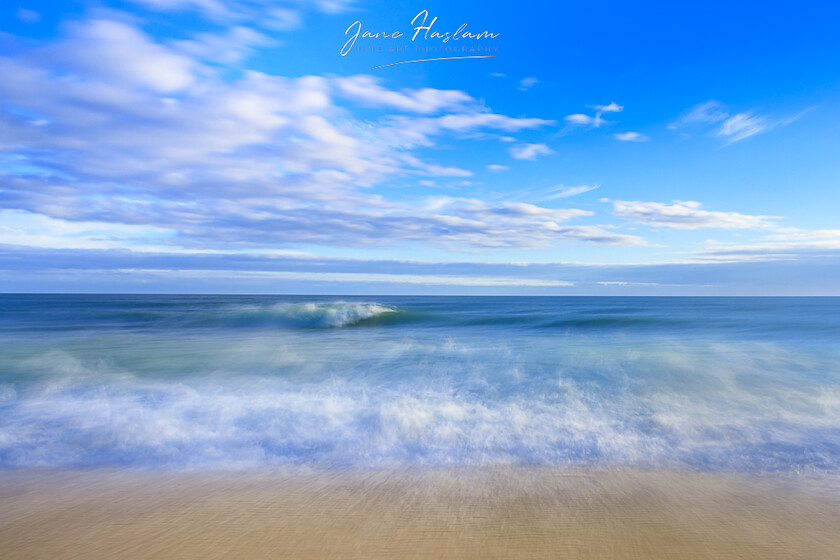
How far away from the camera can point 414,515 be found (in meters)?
3.76

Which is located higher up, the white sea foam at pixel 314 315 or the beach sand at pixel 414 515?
the white sea foam at pixel 314 315

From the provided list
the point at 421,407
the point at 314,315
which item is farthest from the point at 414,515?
the point at 314,315

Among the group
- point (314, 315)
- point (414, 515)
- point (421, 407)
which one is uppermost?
point (314, 315)

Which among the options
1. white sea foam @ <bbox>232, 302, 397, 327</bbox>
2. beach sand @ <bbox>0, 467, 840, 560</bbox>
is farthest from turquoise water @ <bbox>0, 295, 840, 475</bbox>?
white sea foam @ <bbox>232, 302, 397, 327</bbox>

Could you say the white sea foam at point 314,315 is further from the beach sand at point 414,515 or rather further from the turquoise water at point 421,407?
the beach sand at point 414,515

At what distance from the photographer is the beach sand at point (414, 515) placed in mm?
3322

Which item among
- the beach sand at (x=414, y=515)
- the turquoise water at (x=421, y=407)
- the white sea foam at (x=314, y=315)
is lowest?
the beach sand at (x=414, y=515)

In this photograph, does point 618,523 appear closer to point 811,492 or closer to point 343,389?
point 811,492

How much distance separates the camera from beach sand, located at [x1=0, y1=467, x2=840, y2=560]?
3.32 meters

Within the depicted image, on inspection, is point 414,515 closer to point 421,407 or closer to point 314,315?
point 421,407

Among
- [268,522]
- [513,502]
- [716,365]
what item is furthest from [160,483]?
[716,365]

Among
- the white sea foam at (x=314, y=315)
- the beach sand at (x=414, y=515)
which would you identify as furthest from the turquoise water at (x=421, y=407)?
the white sea foam at (x=314, y=315)

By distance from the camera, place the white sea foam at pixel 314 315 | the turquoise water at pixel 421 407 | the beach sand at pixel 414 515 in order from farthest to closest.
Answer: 1. the white sea foam at pixel 314 315
2. the turquoise water at pixel 421 407
3. the beach sand at pixel 414 515

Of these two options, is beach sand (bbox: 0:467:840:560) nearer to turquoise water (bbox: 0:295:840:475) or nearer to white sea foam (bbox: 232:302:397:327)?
turquoise water (bbox: 0:295:840:475)
